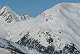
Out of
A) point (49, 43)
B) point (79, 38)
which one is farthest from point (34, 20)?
point (79, 38)

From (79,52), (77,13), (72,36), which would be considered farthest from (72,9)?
(79,52)

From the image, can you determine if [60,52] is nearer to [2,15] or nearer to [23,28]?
[23,28]

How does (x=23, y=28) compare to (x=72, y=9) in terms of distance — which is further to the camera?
(x=23, y=28)

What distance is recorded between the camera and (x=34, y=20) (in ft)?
90.1

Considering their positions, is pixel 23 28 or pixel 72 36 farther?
pixel 23 28

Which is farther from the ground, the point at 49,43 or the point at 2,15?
the point at 2,15

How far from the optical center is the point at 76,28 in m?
23.3

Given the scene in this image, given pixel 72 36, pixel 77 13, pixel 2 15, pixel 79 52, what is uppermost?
pixel 2 15

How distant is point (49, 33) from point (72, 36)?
184 inches

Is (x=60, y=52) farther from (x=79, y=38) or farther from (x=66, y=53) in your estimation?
(x=79, y=38)

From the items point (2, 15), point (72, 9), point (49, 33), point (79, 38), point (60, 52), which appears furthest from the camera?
point (2, 15)

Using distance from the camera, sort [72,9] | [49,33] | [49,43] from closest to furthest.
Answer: [72,9] → [49,33] → [49,43]

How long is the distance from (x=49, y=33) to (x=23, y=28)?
9.20 feet

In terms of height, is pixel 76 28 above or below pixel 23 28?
below
